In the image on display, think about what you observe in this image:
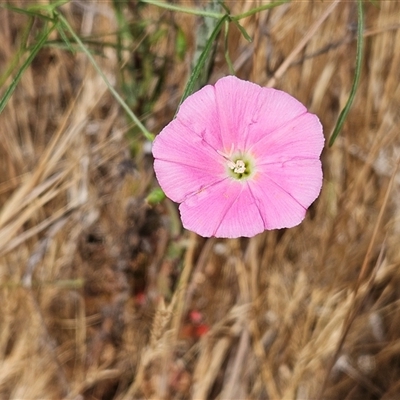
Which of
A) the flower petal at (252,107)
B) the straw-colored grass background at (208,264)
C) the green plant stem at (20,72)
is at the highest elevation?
the green plant stem at (20,72)

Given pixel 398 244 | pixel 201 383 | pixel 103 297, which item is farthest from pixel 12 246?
pixel 398 244

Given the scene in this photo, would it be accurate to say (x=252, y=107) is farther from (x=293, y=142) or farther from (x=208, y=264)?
(x=208, y=264)

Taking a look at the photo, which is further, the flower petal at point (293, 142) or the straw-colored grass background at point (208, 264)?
the straw-colored grass background at point (208, 264)

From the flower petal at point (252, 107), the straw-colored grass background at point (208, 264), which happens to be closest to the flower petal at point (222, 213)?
the flower petal at point (252, 107)

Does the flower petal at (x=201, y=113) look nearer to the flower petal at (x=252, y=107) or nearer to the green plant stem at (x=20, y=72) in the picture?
the flower petal at (x=252, y=107)

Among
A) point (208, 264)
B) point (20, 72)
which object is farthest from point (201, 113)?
point (208, 264)

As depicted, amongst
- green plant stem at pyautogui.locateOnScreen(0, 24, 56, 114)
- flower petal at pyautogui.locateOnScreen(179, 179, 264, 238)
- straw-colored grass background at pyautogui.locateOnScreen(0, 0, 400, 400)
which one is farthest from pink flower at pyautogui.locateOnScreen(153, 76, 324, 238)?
straw-colored grass background at pyautogui.locateOnScreen(0, 0, 400, 400)

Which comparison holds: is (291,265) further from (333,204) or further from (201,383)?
(201,383)

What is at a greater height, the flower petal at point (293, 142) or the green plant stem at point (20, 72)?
the green plant stem at point (20, 72)
